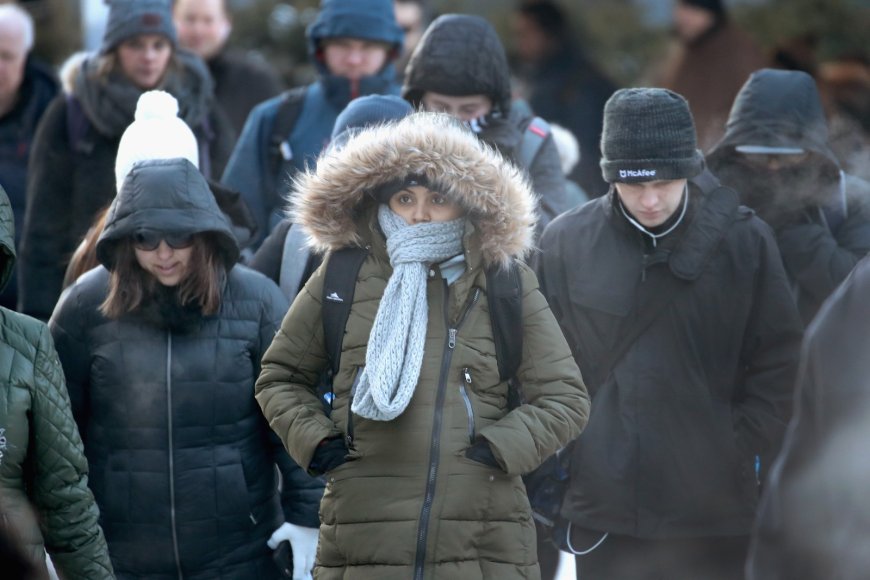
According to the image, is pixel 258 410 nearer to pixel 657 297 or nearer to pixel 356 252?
pixel 356 252

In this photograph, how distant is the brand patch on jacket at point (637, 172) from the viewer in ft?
16.8

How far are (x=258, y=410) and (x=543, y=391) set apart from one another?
1.02m

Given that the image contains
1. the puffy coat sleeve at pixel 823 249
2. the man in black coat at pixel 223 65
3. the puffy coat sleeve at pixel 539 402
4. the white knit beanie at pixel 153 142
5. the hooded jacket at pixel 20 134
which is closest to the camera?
the puffy coat sleeve at pixel 539 402

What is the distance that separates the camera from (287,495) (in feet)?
17.0

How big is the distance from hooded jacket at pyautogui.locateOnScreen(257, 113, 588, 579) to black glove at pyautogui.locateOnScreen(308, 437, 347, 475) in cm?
2

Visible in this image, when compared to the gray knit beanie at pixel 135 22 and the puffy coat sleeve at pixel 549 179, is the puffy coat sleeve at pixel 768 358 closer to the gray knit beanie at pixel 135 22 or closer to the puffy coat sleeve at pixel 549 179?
the puffy coat sleeve at pixel 549 179

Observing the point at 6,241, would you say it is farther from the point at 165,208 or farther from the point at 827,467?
the point at 827,467

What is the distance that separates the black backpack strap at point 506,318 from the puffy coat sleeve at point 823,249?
4.99 ft

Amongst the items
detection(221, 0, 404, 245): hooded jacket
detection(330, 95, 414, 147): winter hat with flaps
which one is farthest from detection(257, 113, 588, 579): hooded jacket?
detection(221, 0, 404, 245): hooded jacket

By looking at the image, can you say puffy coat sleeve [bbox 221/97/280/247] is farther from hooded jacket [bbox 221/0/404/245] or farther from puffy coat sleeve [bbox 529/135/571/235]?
puffy coat sleeve [bbox 529/135/571/235]

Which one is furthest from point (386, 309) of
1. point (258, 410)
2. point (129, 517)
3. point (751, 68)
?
point (751, 68)

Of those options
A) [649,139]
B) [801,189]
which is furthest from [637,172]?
[801,189]

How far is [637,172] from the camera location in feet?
16.9

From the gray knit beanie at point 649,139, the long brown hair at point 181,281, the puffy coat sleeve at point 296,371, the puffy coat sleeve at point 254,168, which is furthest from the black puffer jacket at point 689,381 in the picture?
the puffy coat sleeve at point 254,168
